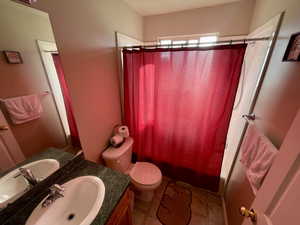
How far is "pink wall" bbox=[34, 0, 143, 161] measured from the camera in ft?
3.08

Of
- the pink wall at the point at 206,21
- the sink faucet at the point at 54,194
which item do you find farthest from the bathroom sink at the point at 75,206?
the pink wall at the point at 206,21

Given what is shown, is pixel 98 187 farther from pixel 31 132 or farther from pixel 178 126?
pixel 178 126

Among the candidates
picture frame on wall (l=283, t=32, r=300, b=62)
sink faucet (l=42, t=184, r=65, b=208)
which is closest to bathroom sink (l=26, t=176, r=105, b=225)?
sink faucet (l=42, t=184, r=65, b=208)

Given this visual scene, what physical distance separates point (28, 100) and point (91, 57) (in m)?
0.65

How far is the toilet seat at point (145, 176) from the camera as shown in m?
1.43

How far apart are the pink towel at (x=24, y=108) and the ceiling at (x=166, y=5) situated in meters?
1.52

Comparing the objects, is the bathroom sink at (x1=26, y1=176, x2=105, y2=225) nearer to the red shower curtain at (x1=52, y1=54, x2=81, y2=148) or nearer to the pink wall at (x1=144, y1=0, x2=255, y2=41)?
the red shower curtain at (x1=52, y1=54, x2=81, y2=148)

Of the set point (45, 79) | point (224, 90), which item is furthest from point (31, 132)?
point (224, 90)

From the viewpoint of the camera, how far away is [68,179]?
96cm

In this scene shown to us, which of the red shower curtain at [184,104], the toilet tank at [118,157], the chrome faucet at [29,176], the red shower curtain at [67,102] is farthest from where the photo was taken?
the toilet tank at [118,157]

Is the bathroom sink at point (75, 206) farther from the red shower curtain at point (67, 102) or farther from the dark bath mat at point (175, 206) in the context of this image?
the dark bath mat at point (175, 206)

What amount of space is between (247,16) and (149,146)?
2092mm

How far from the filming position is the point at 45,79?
2.73 feet

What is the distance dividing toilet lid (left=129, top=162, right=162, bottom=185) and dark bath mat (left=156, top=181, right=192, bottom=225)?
424 millimetres
